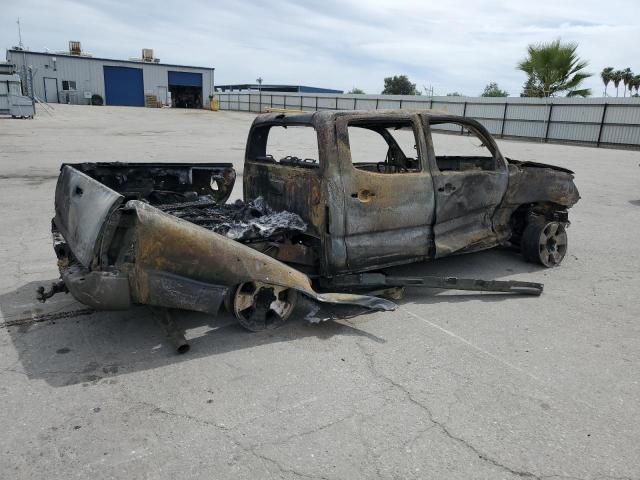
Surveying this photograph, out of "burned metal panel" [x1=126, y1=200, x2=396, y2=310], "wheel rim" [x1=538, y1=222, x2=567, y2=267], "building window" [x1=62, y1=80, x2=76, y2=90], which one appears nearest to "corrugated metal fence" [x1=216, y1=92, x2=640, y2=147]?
"wheel rim" [x1=538, y1=222, x2=567, y2=267]

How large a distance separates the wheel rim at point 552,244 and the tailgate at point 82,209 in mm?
4543

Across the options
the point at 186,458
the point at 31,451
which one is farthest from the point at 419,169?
the point at 31,451

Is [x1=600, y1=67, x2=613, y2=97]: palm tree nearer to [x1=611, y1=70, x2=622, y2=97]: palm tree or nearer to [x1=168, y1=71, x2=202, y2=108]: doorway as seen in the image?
[x1=611, y1=70, x2=622, y2=97]: palm tree

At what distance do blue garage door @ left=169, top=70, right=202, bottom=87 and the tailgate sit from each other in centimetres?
5141

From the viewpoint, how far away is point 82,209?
3611 millimetres

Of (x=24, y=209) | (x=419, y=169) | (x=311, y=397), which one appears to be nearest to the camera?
(x=311, y=397)

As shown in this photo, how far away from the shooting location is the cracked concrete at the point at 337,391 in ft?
8.22

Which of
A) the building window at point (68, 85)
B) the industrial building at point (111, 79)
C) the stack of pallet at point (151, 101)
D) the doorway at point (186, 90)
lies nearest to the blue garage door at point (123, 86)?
the industrial building at point (111, 79)

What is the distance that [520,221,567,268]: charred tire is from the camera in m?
5.65

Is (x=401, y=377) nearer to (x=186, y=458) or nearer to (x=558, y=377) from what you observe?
(x=558, y=377)

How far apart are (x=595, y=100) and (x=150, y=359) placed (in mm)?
29125

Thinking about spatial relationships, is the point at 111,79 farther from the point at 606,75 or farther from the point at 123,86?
the point at 606,75

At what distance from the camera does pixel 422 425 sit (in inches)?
111

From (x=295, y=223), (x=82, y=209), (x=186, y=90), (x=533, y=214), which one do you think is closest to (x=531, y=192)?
(x=533, y=214)
